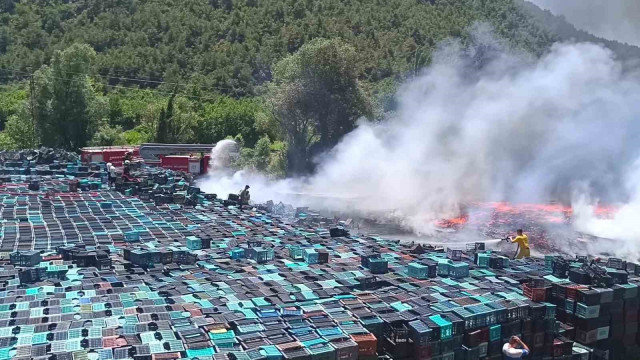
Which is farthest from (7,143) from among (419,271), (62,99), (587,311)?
(587,311)

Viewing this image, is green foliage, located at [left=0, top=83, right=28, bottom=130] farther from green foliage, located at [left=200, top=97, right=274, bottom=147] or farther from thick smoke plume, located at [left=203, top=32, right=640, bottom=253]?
thick smoke plume, located at [left=203, top=32, right=640, bottom=253]

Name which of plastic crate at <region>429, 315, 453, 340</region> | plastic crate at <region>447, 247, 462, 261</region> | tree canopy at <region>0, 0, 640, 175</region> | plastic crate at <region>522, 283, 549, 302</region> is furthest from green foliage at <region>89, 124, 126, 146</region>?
plastic crate at <region>429, 315, 453, 340</region>

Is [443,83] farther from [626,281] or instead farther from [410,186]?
[626,281]

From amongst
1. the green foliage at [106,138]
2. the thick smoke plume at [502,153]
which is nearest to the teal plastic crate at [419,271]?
the thick smoke plume at [502,153]

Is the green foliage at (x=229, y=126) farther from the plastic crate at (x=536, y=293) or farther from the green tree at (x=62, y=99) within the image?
the plastic crate at (x=536, y=293)

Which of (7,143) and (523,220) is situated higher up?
(7,143)

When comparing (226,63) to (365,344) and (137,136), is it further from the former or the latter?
(365,344)
